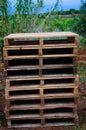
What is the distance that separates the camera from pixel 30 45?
5.61 meters

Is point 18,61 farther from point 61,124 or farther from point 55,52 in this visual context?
point 61,124

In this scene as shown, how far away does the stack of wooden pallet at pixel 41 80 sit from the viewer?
18.5 ft

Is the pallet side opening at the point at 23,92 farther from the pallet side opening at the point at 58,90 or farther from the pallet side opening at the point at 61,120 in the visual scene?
the pallet side opening at the point at 61,120

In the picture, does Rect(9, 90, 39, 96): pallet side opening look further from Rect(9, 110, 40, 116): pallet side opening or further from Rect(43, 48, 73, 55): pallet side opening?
Rect(43, 48, 73, 55): pallet side opening

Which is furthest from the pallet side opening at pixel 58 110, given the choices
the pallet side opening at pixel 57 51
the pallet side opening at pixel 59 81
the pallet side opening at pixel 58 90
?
the pallet side opening at pixel 57 51

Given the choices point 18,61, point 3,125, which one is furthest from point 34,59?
point 3,125

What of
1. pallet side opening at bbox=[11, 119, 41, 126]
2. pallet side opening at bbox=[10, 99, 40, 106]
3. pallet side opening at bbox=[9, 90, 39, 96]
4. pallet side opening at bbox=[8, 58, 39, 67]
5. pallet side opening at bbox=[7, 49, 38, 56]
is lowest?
pallet side opening at bbox=[11, 119, 41, 126]

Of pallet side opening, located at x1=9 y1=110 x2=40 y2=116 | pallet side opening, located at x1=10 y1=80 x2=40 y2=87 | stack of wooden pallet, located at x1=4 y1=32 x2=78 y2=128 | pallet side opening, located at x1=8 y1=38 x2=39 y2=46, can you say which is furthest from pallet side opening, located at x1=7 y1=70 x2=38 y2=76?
pallet side opening, located at x1=9 y1=110 x2=40 y2=116

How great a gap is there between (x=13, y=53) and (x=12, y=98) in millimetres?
588

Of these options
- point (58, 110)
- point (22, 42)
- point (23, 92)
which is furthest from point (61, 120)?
point (22, 42)

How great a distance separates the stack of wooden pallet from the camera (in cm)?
564

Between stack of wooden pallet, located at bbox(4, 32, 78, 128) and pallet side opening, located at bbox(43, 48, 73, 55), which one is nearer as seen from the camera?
stack of wooden pallet, located at bbox(4, 32, 78, 128)

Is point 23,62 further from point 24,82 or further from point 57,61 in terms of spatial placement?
point 57,61

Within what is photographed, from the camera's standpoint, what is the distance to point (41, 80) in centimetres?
568
